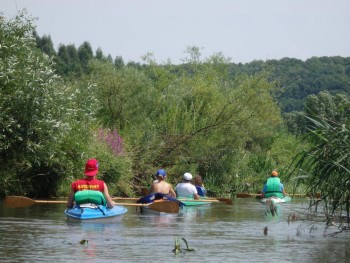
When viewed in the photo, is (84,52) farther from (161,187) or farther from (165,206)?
(165,206)

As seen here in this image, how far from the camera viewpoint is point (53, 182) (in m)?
30.1

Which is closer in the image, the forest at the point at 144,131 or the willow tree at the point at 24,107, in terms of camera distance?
the forest at the point at 144,131

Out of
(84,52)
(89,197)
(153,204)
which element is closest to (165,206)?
(153,204)

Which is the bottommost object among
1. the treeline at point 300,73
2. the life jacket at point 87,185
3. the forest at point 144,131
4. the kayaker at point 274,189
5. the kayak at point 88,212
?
the kayak at point 88,212

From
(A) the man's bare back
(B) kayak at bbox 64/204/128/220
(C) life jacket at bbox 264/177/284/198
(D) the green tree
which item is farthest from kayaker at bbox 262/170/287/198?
(D) the green tree

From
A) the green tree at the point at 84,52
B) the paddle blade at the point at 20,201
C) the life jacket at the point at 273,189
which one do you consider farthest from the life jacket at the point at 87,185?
the green tree at the point at 84,52

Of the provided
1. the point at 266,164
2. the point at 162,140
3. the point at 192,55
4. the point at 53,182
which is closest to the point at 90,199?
the point at 53,182

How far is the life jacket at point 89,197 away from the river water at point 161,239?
1.64 feet

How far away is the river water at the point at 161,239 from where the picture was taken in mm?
15477

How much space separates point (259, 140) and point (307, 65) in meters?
101

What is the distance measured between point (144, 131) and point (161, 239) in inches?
721

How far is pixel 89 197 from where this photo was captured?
66.7 ft

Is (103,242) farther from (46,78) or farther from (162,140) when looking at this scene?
(162,140)

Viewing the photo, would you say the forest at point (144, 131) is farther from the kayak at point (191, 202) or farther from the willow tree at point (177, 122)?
the kayak at point (191, 202)
